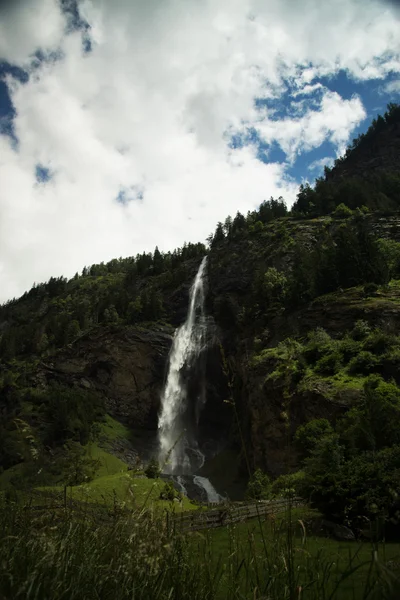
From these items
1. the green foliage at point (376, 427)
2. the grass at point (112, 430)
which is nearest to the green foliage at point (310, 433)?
the green foliage at point (376, 427)

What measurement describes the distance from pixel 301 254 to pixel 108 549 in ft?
230

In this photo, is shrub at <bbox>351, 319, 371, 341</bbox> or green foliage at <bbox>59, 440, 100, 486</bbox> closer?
green foliage at <bbox>59, 440, 100, 486</bbox>

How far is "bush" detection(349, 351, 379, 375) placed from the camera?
3556 cm

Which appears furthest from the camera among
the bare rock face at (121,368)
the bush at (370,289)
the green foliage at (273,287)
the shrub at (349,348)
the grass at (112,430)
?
the bare rock face at (121,368)

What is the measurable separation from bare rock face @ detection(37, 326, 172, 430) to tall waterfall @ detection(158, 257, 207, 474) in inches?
91.2

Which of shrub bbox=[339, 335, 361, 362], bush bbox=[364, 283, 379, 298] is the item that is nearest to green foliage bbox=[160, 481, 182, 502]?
shrub bbox=[339, 335, 361, 362]

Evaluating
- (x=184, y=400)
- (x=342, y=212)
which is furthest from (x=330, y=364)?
(x=342, y=212)

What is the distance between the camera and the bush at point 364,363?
1400 inches

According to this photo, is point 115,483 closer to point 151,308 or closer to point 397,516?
point 397,516

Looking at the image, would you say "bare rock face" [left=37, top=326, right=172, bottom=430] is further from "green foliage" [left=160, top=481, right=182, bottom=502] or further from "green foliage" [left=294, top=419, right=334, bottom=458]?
"green foliage" [left=160, top=481, right=182, bottom=502]

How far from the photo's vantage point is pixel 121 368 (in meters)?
69.2

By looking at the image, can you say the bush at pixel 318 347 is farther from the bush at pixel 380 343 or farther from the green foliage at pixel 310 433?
the green foliage at pixel 310 433

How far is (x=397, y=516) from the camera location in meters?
2.41

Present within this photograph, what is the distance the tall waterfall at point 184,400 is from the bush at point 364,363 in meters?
26.2
